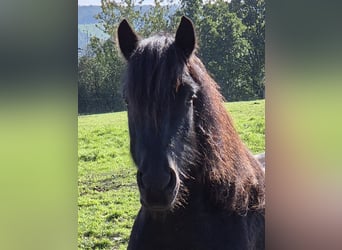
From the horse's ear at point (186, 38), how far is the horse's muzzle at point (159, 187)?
0.44m

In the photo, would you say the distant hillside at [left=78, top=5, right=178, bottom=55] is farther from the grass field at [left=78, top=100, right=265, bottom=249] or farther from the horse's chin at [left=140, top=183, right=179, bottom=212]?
the horse's chin at [left=140, top=183, right=179, bottom=212]

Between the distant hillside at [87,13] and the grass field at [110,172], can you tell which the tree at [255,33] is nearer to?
the grass field at [110,172]

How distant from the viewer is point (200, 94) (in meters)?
1.89

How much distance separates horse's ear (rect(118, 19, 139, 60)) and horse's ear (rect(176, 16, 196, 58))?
191 mm

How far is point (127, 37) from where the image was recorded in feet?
6.51

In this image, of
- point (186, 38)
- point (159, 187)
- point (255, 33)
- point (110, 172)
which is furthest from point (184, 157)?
point (255, 33)

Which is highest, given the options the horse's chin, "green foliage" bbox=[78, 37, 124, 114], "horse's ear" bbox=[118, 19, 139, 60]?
"horse's ear" bbox=[118, 19, 139, 60]

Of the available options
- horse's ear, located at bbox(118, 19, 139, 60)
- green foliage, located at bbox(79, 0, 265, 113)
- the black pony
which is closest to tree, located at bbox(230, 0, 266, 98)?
green foliage, located at bbox(79, 0, 265, 113)

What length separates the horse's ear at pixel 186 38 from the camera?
1.87 metres

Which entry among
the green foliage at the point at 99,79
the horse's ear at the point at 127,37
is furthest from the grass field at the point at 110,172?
the horse's ear at the point at 127,37

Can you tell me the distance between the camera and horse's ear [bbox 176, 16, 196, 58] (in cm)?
187
